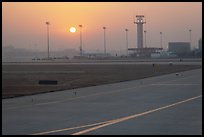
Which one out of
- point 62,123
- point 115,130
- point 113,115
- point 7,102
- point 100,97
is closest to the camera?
point 115,130

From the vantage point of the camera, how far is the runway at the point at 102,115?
1410cm

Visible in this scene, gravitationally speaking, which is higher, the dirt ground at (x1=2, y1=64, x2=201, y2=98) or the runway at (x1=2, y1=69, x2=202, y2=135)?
the dirt ground at (x1=2, y1=64, x2=201, y2=98)

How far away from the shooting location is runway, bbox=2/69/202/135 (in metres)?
14.1

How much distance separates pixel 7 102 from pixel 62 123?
8.63 meters

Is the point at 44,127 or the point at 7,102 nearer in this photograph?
the point at 44,127

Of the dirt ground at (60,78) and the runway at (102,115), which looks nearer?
the runway at (102,115)

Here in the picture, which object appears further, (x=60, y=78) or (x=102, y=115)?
(x=60, y=78)

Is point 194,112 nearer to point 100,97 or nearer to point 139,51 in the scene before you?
point 100,97

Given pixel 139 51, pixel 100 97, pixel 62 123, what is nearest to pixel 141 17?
pixel 139 51

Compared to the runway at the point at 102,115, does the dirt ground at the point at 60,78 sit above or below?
above

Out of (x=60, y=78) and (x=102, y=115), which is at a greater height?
(x=60, y=78)

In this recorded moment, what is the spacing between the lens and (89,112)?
19.0m

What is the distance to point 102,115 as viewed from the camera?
17.9 m

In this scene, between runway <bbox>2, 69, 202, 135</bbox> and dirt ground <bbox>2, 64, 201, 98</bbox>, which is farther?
dirt ground <bbox>2, 64, 201, 98</bbox>
